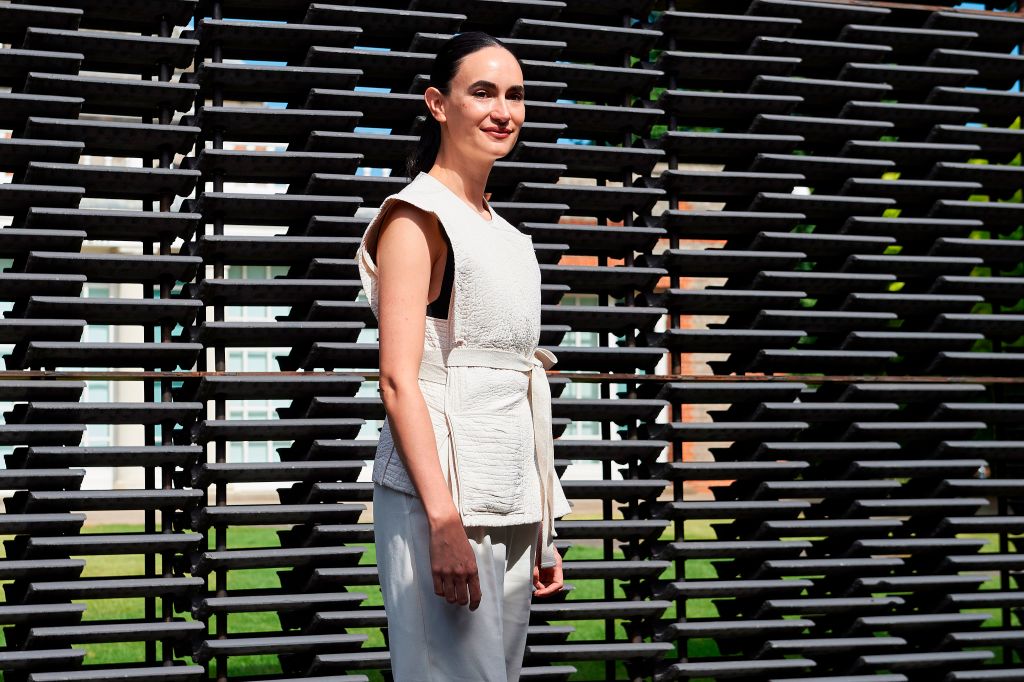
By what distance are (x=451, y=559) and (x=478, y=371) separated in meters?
0.44

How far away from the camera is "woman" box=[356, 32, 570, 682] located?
8.56 feet

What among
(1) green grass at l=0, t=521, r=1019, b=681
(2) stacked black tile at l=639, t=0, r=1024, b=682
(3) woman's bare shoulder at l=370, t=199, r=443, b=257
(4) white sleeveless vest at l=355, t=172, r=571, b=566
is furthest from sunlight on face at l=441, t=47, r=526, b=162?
(1) green grass at l=0, t=521, r=1019, b=681

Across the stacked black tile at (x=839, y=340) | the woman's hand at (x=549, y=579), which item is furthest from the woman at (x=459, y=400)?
the stacked black tile at (x=839, y=340)

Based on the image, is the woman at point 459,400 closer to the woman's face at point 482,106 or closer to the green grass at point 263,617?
the woman's face at point 482,106

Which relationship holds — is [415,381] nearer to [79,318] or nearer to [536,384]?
[536,384]

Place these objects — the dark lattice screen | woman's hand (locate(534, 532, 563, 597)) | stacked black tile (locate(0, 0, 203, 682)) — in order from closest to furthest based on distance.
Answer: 1. woman's hand (locate(534, 532, 563, 597))
2. stacked black tile (locate(0, 0, 203, 682))
3. the dark lattice screen

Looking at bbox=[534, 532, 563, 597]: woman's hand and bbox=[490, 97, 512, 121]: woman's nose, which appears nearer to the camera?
bbox=[490, 97, 512, 121]: woman's nose

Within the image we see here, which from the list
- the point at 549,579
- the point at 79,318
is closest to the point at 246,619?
the point at 79,318

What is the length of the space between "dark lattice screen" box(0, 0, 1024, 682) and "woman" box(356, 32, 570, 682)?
196 centimetres

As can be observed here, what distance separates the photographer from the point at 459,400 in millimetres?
2740

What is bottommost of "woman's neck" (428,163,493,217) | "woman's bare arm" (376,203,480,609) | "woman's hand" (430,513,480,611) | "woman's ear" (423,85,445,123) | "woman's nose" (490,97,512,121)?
"woman's hand" (430,513,480,611)

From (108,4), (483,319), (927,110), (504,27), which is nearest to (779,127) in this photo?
(927,110)

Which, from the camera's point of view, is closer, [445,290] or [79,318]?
[445,290]

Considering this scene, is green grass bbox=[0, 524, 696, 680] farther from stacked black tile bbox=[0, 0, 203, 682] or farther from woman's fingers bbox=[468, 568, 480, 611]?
woman's fingers bbox=[468, 568, 480, 611]
